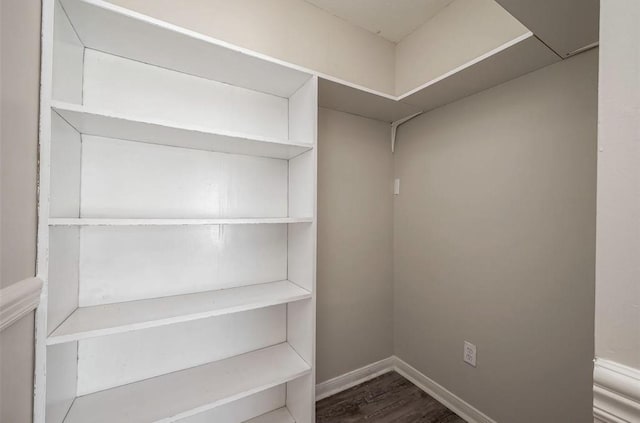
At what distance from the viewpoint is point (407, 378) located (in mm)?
1924

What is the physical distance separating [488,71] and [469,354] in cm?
161

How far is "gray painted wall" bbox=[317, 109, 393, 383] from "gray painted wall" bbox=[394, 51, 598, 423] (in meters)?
0.20

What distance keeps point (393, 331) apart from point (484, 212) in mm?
1174

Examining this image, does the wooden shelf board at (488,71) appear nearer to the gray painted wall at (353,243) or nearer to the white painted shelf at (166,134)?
the gray painted wall at (353,243)

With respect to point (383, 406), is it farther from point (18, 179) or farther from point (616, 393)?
point (18, 179)

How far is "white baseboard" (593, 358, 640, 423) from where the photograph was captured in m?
0.45

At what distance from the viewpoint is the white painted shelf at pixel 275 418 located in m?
1.40

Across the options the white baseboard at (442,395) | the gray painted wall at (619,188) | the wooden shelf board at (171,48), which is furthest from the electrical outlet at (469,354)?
the wooden shelf board at (171,48)

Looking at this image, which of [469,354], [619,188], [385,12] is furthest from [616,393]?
[385,12]

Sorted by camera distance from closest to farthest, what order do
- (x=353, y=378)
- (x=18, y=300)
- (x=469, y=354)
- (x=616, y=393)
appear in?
(x=616, y=393) < (x=18, y=300) < (x=469, y=354) < (x=353, y=378)

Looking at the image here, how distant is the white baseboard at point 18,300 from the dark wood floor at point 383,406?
4.99ft

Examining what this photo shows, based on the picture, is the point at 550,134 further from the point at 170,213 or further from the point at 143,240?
the point at 143,240

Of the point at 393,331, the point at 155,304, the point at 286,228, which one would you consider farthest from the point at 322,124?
the point at 393,331

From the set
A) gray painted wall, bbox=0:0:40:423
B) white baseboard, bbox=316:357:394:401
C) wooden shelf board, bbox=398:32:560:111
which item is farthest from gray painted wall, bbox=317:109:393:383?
gray painted wall, bbox=0:0:40:423
